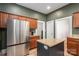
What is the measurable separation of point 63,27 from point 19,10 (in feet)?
2.86

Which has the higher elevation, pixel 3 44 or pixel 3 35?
pixel 3 35

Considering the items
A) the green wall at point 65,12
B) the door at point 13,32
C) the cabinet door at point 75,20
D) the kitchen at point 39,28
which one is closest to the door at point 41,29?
the kitchen at point 39,28

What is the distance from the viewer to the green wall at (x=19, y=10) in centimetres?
168

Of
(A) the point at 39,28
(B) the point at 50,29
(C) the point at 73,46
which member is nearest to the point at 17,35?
(A) the point at 39,28

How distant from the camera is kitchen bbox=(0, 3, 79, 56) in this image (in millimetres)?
1680

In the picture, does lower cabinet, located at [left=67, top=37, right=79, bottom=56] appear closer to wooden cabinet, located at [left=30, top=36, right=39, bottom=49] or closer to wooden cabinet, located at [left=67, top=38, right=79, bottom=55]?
wooden cabinet, located at [left=67, top=38, right=79, bottom=55]

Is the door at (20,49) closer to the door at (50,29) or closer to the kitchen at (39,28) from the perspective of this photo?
the kitchen at (39,28)

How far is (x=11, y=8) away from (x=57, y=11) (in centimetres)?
85

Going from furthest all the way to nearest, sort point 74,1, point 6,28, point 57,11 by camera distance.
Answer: point 6,28 → point 57,11 → point 74,1

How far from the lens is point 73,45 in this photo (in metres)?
1.82

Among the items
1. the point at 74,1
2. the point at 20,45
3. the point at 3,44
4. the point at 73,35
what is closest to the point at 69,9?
the point at 74,1

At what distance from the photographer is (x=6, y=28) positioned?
74.8 inches

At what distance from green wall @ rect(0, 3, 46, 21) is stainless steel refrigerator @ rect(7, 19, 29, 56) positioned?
18cm

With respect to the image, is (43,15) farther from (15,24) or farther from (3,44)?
(3,44)
